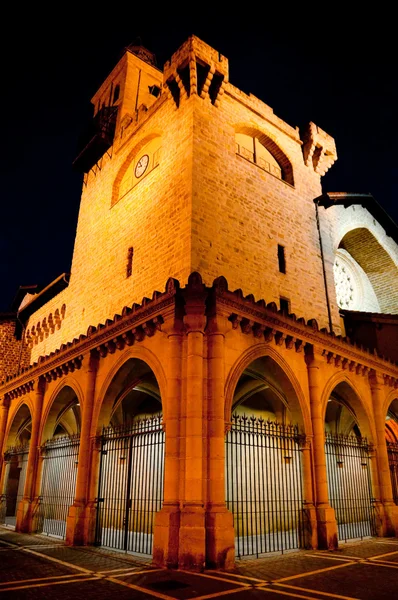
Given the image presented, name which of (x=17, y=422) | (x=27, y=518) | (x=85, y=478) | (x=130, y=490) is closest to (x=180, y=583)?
(x=130, y=490)

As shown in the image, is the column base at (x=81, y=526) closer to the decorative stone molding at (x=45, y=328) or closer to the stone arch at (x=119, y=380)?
the stone arch at (x=119, y=380)

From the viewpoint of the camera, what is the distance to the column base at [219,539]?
318 inches

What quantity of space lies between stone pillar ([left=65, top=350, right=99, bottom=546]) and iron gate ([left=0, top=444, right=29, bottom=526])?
5.49 m

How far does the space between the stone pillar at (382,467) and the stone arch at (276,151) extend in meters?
9.17

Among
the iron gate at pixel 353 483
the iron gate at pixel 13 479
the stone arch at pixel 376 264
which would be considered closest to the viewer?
the iron gate at pixel 353 483

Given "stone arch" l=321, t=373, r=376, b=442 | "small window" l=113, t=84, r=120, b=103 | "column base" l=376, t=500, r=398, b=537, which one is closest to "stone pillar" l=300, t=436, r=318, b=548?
"stone arch" l=321, t=373, r=376, b=442

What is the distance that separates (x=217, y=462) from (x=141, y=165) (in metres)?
13.7

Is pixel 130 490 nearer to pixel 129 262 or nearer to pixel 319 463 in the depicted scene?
pixel 319 463

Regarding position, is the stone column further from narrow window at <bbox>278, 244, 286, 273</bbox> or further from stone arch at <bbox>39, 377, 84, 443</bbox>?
narrow window at <bbox>278, 244, 286, 273</bbox>

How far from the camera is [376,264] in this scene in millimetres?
25156

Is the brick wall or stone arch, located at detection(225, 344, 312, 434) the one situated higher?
the brick wall

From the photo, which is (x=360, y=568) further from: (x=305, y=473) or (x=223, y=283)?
(x=223, y=283)

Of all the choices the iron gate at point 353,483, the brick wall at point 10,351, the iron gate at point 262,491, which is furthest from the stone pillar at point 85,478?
the brick wall at point 10,351

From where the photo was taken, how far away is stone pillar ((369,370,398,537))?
13.0 meters
